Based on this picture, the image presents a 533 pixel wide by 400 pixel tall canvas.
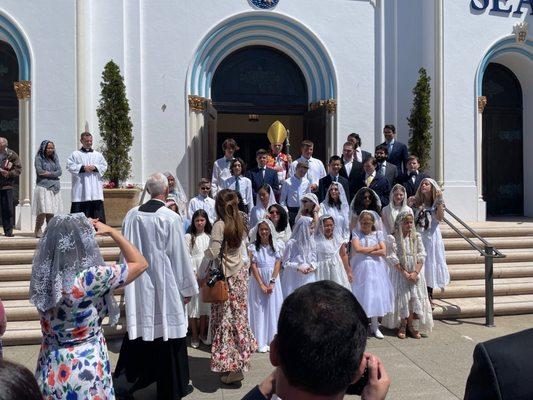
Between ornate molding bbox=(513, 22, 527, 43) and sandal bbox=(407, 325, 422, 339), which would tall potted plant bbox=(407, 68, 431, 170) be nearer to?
ornate molding bbox=(513, 22, 527, 43)

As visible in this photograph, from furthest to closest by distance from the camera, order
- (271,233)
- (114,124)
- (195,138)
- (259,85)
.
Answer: (259,85)
(195,138)
(114,124)
(271,233)

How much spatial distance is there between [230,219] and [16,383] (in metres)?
4.10

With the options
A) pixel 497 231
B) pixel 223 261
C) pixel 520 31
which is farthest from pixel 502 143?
pixel 223 261

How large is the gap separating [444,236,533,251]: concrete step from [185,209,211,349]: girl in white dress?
458 cm

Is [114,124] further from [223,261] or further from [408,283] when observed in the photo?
[408,283]

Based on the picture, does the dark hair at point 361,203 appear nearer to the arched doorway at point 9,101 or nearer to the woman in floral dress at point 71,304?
the woman in floral dress at point 71,304

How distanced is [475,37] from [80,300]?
37.6 feet

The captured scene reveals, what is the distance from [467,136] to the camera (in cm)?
1188

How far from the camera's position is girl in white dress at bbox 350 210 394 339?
6.41 metres

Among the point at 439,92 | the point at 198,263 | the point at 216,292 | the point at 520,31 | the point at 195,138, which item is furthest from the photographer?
the point at 520,31

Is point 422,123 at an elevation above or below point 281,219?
above

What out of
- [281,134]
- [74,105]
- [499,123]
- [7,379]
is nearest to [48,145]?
[74,105]

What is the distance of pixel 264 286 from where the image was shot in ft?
19.4

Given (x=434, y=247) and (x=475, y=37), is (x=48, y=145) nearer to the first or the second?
(x=434, y=247)
